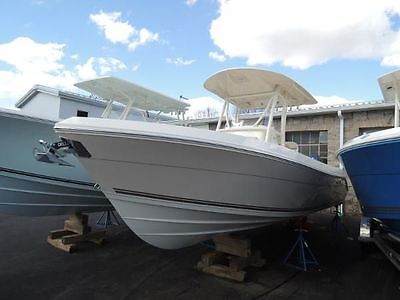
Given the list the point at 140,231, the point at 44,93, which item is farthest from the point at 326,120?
the point at 44,93

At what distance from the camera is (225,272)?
4.38 meters

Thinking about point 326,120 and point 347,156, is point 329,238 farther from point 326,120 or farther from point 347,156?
point 326,120

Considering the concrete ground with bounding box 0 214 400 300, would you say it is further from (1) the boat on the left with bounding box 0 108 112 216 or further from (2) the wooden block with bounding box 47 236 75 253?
(1) the boat on the left with bounding box 0 108 112 216

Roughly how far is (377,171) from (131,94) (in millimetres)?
4086

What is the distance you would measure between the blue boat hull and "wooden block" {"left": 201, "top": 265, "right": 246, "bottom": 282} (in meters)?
1.82

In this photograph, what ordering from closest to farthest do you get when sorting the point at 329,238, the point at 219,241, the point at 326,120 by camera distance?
the point at 219,241 < the point at 329,238 < the point at 326,120

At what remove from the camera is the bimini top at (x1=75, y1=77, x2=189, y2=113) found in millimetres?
5805

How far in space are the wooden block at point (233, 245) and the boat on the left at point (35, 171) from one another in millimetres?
2440

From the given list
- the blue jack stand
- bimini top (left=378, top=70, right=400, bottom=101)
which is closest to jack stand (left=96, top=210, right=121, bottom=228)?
the blue jack stand

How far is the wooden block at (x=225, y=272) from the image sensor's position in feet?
14.0

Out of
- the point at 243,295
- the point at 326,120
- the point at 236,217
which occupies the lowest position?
the point at 243,295

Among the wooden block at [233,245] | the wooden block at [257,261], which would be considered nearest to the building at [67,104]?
the wooden block at [233,245]

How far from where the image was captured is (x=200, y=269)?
465 cm

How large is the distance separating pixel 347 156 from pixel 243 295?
7.10ft
